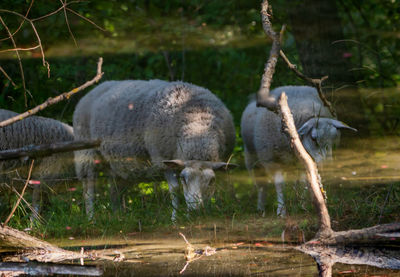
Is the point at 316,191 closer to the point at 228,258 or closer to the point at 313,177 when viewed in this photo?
the point at 313,177

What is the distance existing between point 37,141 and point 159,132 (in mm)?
1556

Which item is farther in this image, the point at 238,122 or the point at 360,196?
the point at 238,122

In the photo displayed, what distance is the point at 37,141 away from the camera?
6.98 metres

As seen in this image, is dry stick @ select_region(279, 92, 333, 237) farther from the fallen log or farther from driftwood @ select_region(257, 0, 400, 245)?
the fallen log

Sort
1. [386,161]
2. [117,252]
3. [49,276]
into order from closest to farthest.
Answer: [49,276]
[117,252]
[386,161]

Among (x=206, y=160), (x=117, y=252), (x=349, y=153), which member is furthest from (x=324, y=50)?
(x=117, y=252)

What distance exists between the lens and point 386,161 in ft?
19.2

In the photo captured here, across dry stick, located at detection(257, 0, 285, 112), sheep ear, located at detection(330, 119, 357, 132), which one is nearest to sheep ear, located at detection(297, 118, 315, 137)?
sheep ear, located at detection(330, 119, 357, 132)

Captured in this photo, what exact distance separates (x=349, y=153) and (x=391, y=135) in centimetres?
121

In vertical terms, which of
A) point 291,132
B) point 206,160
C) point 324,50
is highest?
point 324,50

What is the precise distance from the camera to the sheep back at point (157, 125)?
20.8 ft

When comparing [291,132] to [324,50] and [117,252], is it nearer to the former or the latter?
[117,252]

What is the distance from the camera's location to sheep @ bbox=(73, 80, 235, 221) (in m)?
6.01

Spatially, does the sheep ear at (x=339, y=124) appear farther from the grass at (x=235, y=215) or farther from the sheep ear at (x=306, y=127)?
the grass at (x=235, y=215)
